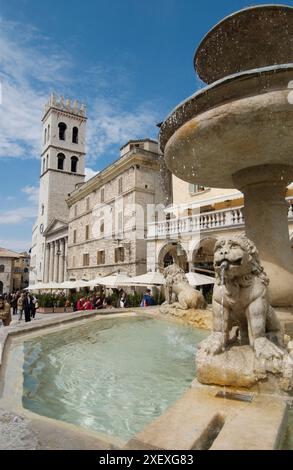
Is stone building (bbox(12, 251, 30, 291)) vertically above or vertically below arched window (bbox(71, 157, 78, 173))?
below

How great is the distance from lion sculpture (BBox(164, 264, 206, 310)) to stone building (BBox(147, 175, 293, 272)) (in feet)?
26.7

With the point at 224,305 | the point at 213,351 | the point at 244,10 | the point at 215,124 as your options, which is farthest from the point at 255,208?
the point at 244,10

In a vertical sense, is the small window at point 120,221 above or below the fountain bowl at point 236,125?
above

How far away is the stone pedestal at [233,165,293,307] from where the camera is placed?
15.4 feet

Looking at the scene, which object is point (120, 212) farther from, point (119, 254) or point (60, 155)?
point (60, 155)

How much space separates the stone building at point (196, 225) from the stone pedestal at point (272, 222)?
9.61m

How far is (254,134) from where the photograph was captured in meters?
4.03

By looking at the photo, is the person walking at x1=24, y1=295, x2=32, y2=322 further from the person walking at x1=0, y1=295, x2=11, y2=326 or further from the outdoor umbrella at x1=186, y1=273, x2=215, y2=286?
the outdoor umbrella at x1=186, y1=273, x2=215, y2=286

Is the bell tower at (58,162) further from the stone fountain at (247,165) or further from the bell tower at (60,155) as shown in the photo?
the stone fountain at (247,165)

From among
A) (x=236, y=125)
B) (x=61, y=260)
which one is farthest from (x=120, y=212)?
(x=236, y=125)

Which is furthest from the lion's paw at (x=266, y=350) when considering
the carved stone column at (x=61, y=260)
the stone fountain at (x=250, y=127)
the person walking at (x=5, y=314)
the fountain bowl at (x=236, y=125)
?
the carved stone column at (x=61, y=260)

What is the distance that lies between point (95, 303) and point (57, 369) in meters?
10.5

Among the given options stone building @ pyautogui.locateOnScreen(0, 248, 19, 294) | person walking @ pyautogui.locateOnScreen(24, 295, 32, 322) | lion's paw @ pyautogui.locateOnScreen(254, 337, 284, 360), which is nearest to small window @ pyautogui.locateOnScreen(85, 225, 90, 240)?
person walking @ pyautogui.locateOnScreen(24, 295, 32, 322)

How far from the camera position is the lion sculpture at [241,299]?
2783 millimetres
